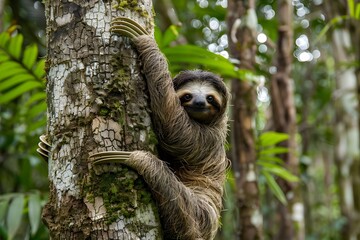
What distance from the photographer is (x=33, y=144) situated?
5887 millimetres

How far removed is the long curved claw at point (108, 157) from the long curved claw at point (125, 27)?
0.66m

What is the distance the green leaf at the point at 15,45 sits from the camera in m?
4.48

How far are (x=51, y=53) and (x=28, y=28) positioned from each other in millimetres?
4151

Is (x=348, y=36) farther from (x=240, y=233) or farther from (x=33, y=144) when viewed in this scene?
(x=33, y=144)

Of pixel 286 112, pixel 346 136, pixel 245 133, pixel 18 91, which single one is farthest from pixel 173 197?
pixel 346 136

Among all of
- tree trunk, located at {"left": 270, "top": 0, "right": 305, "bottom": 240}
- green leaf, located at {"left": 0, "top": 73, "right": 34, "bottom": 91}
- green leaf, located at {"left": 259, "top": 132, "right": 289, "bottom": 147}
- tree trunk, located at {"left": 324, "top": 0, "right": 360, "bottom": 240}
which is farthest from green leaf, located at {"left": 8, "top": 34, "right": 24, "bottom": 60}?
tree trunk, located at {"left": 324, "top": 0, "right": 360, "bottom": 240}

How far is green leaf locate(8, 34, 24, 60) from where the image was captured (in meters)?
4.48

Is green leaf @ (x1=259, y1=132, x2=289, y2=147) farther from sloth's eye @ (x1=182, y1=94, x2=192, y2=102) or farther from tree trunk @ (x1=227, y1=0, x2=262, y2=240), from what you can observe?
sloth's eye @ (x1=182, y1=94, x2=192, y2=102)

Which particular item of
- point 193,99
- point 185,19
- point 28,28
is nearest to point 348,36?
point 185,19

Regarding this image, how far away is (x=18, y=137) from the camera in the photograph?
6203 mm

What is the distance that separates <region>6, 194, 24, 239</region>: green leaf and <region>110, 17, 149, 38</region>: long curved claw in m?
2.16

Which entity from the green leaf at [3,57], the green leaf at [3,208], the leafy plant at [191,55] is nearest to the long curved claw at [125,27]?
the leafy plant at [191,55]

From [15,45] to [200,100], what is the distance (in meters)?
1.86

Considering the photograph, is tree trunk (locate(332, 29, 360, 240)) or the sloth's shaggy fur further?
tree trunk (locate(332, 29, 360, 240))
